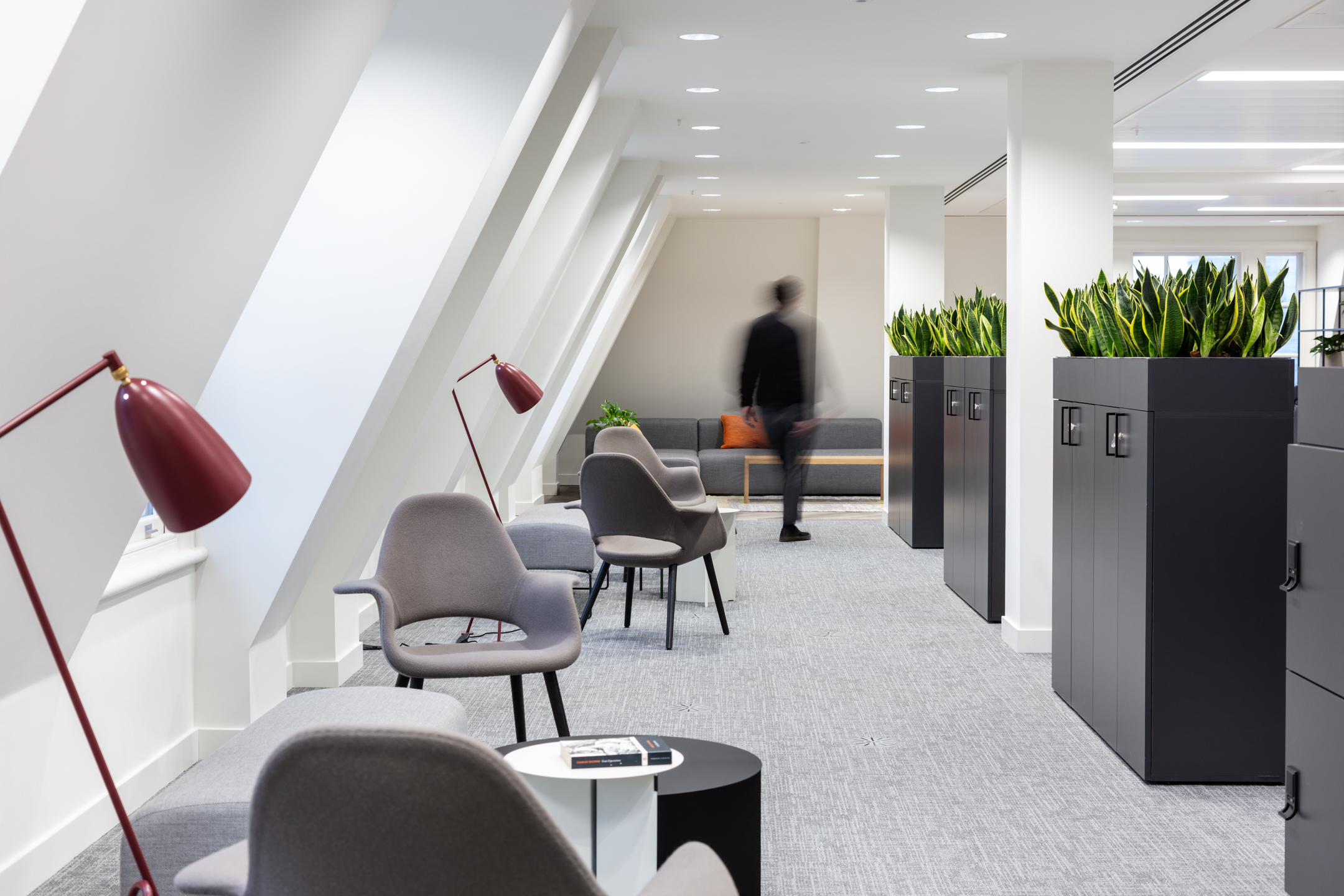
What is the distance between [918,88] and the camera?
19.8ft

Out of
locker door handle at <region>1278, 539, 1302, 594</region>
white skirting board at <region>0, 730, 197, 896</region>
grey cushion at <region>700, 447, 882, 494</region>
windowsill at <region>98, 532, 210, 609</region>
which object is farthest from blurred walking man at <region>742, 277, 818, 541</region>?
locker door handle at <region>1278, 539, 1302, 594</region>

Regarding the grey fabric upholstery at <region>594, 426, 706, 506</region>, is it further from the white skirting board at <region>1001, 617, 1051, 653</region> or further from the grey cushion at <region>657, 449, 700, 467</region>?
the grey cushion at <region>657, 449, 700, 467</region>

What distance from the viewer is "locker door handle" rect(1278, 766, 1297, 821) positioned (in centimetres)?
262

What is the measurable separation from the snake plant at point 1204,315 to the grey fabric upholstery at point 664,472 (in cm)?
329

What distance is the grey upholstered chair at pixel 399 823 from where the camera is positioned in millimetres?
1325

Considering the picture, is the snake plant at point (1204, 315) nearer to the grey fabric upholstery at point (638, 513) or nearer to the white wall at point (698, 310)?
the grey fabric upholstery at point (638, 513)

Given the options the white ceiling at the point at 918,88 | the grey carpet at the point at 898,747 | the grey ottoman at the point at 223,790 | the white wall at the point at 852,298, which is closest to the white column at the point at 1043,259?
the white ceiling at the point at 918,88

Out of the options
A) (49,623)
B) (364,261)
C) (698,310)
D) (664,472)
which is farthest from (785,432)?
(49,623)

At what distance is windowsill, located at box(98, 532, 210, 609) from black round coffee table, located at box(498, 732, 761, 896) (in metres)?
1.31

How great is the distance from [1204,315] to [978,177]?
619 centimetres

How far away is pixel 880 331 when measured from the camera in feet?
40.7

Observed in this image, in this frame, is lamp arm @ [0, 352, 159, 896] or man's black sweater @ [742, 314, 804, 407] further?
man's black sweater @ [742, 314, 804, 407]

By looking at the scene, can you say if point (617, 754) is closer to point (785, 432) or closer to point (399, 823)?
point (399, 823)

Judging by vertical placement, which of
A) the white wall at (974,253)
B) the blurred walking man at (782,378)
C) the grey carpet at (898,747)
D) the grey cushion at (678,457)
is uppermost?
the white wall at (974,253)
